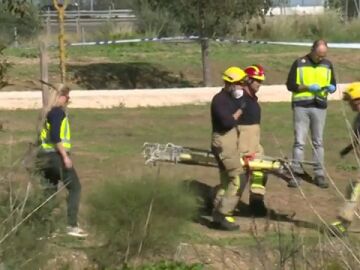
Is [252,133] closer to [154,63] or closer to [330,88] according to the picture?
[330,88]

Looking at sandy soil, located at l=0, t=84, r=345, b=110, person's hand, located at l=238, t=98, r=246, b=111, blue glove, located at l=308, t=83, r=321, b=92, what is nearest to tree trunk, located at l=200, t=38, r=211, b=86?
sandy soil, located at l=0, t=84, r=345, b=110

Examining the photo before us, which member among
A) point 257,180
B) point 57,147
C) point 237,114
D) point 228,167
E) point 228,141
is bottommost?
point 257,180

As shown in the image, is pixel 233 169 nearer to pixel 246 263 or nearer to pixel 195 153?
pixel 195 153

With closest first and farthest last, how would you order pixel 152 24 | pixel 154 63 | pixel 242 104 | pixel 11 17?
pixel 242 104 → pixel 11 17 → pixel 154 63 → pixel 152 24

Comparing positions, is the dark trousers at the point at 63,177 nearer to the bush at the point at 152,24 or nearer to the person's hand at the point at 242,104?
the person's hand at the point at 242,104

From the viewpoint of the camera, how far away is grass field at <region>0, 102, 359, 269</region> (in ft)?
32.7

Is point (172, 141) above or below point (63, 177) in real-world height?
below

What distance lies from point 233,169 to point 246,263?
1506mm

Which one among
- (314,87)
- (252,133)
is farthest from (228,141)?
(314,87)

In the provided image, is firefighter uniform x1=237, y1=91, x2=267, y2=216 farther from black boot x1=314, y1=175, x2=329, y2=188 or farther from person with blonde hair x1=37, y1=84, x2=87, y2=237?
person with blonde hair x1=37, y1=84, x2=87, y2=237

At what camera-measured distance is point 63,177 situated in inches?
368

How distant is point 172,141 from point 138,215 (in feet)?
27.1

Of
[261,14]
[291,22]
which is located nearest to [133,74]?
[261,14]

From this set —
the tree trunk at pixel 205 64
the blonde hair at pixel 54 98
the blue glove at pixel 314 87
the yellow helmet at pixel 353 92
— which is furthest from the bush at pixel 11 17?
the tree trunk at pixel 205 64
